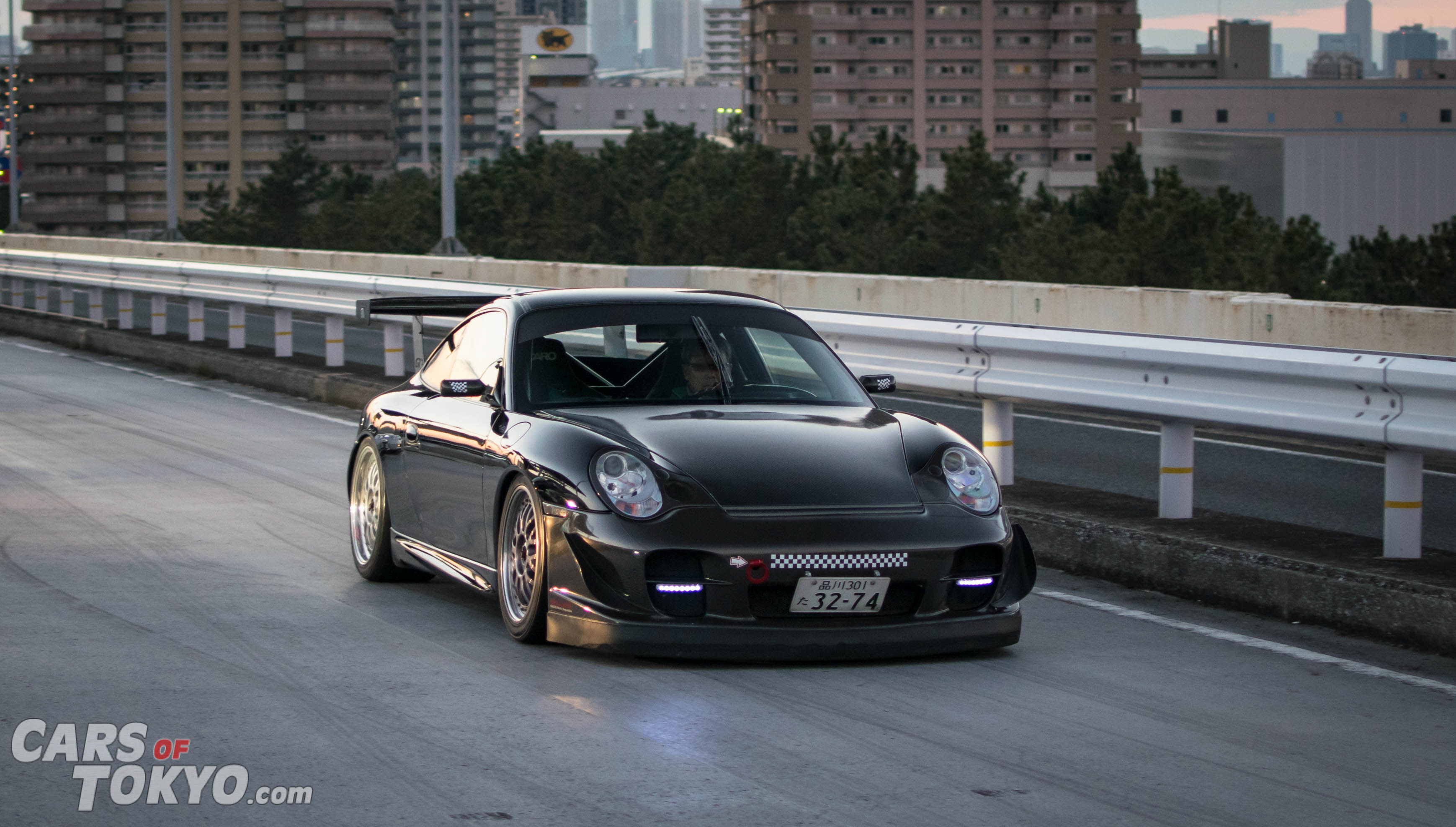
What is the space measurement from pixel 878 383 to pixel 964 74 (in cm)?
16279

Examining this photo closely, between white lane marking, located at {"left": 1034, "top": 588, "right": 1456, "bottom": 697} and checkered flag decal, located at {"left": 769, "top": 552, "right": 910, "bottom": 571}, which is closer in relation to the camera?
checkered flag decal, located at {"left": 769, "top": 552, "right": 910, "bottom": 571}

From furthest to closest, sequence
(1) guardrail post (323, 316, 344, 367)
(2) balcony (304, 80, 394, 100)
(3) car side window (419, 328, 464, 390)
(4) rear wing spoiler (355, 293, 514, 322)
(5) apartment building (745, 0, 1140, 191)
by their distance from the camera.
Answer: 1. (5) apartment building (745, 0, 1140, 191)
2. (2) balcony (304, 80, 394, 100)
3. (1) guardrail post (323, 316, 344, 367)
4. (4) rear wing spoiler (355, 293, 514, 322)
5. (3) car side window (419, 328, 464, 390)

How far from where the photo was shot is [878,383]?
7.32m

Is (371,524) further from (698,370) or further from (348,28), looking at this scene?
(348,28)

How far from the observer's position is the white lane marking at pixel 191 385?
1573 centimetres

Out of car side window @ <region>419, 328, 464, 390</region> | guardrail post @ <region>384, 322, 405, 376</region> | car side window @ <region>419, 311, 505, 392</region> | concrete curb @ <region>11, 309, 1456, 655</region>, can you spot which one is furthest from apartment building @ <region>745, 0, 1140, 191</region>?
car side window @ <region>419, 311, 505, 392</region>

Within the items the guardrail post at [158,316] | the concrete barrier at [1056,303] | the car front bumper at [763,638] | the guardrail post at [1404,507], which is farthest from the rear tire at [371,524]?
the guardrail post at [158,316]

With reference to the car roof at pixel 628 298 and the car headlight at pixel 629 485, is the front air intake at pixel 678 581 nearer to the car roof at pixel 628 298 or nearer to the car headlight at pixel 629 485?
the car headlight at pixel 629 485

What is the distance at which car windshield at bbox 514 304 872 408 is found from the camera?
23.2ft

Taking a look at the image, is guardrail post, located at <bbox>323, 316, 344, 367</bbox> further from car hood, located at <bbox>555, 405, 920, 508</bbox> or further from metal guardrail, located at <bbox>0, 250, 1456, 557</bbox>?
car hood, located at <bbox>555, 405, 920, 508</bbox>

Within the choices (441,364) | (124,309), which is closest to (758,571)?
(441,364)

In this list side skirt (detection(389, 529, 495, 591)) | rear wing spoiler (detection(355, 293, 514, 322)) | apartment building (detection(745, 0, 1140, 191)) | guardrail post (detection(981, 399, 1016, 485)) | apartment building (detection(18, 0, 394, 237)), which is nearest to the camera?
side skirt (detection(389, 529, 495, 591))

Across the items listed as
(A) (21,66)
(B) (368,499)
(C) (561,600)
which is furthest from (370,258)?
(A) (21,66)

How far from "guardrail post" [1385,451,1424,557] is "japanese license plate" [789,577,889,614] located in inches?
92.6
